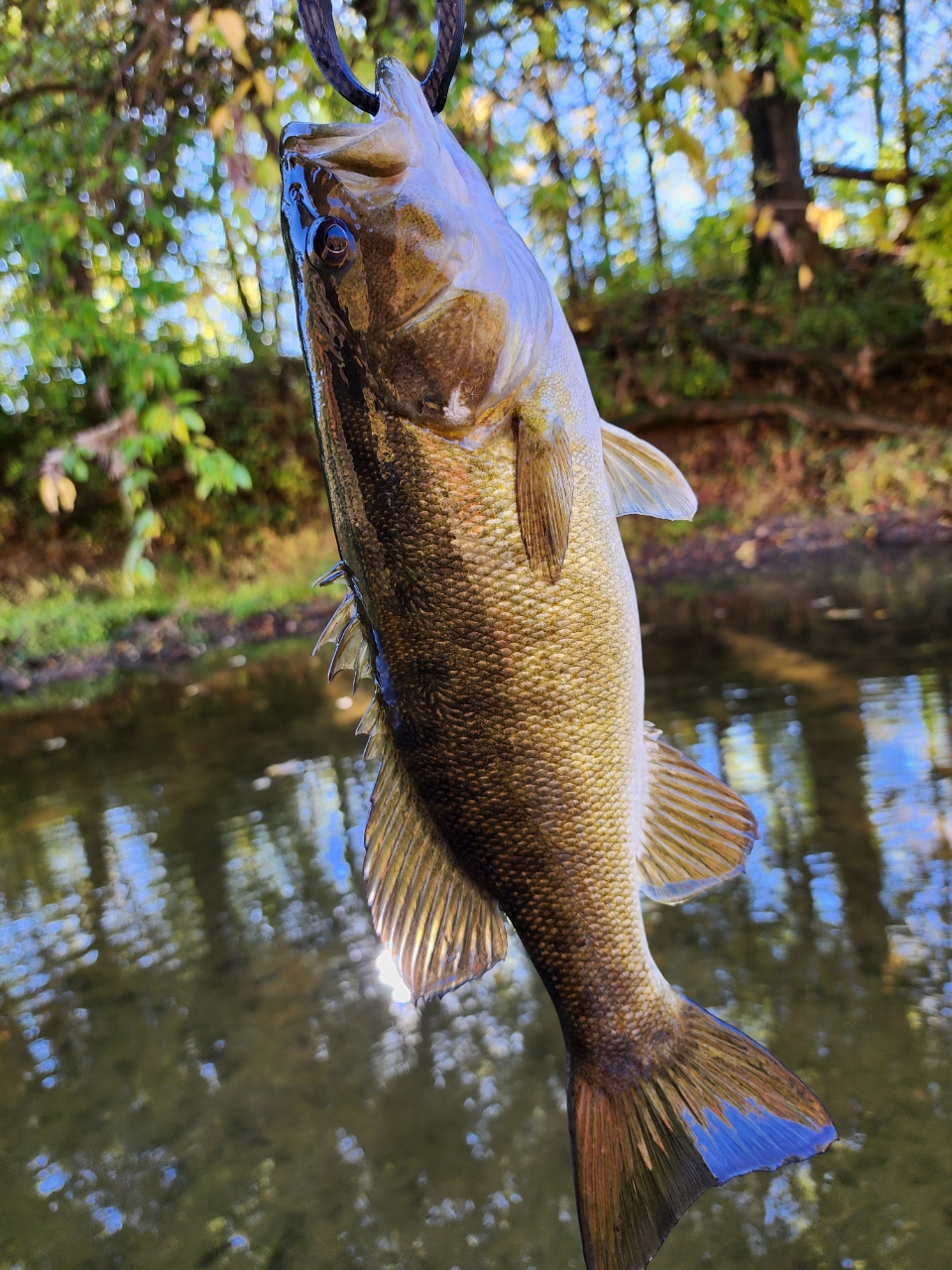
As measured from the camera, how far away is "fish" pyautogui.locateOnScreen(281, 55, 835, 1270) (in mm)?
1187

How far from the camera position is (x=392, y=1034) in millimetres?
3061

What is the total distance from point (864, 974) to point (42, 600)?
1120 centimetres

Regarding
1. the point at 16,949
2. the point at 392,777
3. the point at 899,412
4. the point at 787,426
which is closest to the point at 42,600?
the point at 16,949

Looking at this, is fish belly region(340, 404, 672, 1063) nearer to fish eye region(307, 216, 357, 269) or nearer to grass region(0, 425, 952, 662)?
fish eye region(307, 216, 357, 269)

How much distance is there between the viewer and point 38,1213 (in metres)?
2.57

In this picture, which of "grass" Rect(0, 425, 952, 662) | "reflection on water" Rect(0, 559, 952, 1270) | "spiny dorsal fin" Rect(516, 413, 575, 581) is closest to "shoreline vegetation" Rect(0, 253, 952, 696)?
"grass" Rect(0, 425, 952, 662)

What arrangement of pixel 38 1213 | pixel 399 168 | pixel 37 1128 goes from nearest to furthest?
pixel 399 168 → pixel 38 1213 → pixel 37 1128

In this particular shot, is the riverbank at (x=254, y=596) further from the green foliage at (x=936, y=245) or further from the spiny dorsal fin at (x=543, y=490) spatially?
the spiny dorsal fin at (x=543, y=490)

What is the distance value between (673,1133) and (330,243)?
1.36m

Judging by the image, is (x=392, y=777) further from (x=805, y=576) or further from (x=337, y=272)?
(x=805, y=576)

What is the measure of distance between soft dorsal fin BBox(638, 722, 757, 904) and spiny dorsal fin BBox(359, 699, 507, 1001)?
0.94 ft

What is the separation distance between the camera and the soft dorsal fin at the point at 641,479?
1361 mm

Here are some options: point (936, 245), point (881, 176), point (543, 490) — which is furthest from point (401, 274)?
point (936, 245)

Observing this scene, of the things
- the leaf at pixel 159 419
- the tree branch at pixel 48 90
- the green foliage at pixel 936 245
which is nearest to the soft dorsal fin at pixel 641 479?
the leaf at pixel 159 419
